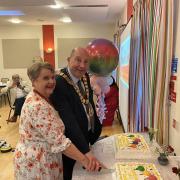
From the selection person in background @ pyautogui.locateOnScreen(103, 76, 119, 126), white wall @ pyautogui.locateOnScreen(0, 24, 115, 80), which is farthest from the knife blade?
white wall @ pyautogui.locateOnScreen(0, 24, 115, 80)

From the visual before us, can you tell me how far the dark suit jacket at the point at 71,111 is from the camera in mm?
1523

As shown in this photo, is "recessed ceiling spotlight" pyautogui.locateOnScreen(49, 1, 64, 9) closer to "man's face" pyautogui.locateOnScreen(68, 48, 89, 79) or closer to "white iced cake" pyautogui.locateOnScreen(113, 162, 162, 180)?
"man's face" pyautogui.locateOnScreen(68, 48, 89, 79)

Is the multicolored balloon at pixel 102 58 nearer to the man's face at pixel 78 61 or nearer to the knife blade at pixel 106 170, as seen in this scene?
the man's face at pixel 78 61

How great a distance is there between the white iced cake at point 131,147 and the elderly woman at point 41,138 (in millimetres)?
237

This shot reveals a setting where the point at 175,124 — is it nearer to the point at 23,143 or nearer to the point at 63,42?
the point at 23,143

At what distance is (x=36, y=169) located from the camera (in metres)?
1.48

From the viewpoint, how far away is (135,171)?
1.28 meters

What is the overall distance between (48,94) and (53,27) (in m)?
7.41

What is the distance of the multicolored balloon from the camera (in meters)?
2.29

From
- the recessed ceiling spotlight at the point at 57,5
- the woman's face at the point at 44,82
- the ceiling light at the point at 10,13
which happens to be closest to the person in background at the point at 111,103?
the recessed ceiling spotlight at the point at 57,5

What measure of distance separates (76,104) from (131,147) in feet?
1.58

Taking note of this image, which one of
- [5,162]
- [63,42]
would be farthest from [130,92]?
[63,42]

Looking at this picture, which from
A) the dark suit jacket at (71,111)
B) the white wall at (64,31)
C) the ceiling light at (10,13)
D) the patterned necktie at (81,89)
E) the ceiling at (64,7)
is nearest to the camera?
the dark suit jacket at (71,111)

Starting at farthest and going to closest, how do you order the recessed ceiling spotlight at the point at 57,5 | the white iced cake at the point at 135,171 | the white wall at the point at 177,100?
the recessed ceiling spotlight at the point at 57,5 < the white wall at the point at 177,100 < the white iced cake at the point at 135,171
